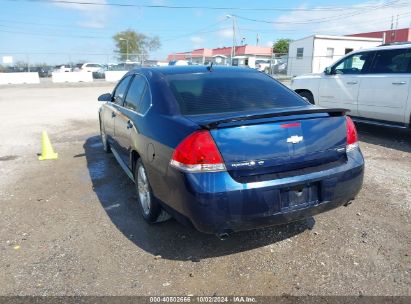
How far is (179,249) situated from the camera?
138 inches

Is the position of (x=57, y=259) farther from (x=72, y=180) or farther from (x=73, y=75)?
(x=73, y=75)

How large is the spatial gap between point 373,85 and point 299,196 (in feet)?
17.7

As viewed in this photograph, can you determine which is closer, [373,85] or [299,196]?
[299,196]

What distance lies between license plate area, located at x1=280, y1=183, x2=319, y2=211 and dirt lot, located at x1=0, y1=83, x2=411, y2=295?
1.84ft

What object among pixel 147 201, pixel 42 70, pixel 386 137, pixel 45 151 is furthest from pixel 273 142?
pixel 42 70

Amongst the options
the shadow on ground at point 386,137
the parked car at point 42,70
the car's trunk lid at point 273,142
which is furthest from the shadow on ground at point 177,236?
the parked car at point 42,70

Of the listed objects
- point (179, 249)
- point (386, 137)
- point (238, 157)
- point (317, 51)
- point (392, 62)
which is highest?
point (317, 51)

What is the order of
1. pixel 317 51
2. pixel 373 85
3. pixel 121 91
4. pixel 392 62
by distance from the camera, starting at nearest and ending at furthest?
pixel 121 91, pixel 392 62, pixel 373 85, pixel 317 51

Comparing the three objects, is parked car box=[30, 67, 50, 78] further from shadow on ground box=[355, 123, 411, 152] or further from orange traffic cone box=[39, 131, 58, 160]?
shadow on ground box=[355, 123, 411, 152]

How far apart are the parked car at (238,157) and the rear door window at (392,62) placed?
4.24 metres

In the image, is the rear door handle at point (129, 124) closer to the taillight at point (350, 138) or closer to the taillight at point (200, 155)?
the taillight at point (200, 155)

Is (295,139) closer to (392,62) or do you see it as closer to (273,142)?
(273,142)

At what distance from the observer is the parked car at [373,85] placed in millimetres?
7016

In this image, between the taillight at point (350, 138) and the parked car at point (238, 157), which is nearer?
the parked car at point (238, 157)
